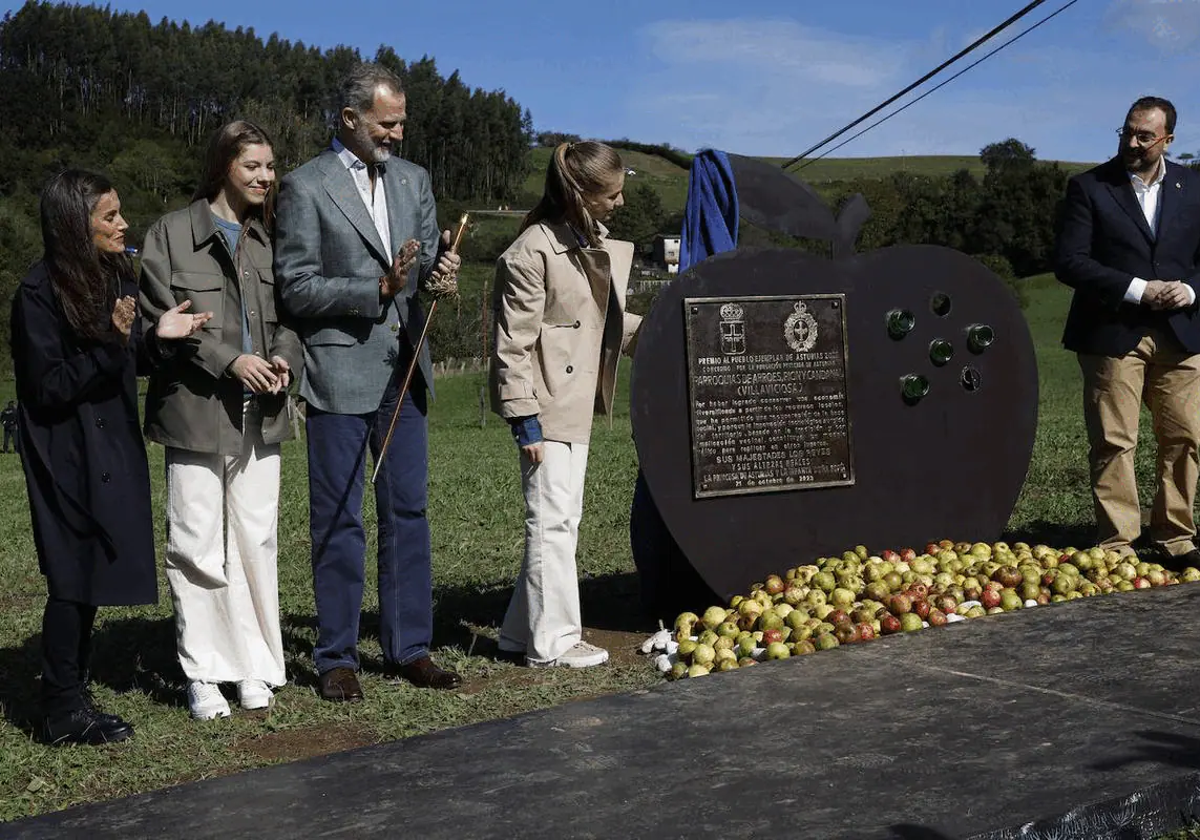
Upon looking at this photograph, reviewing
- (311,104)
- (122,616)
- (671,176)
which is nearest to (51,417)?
(122,616)

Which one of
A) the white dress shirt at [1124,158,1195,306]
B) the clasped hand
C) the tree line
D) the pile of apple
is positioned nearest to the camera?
the pile of apple

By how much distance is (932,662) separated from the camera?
3.96m

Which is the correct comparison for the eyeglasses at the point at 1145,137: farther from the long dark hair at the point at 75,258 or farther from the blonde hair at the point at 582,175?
the long dark hair at the point at 75,258

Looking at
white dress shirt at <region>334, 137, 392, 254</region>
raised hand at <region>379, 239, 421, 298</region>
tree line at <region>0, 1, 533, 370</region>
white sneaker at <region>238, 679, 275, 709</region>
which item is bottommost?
white sneaker at <region>238, 679, 275, 709</region>

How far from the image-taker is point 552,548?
576 centimetres

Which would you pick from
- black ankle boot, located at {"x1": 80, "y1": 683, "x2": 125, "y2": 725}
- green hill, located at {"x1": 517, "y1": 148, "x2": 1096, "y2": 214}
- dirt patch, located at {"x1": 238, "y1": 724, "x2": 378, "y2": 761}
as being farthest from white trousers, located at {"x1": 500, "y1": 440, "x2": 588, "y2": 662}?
green hill, located at {"x1": 517, "y1": 148, "x2": 1096, "y2": 214}

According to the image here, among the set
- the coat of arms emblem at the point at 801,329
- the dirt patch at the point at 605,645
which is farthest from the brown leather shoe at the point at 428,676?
the coat of arms emblem at the point at 801,329

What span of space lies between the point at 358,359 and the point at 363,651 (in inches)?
55.8

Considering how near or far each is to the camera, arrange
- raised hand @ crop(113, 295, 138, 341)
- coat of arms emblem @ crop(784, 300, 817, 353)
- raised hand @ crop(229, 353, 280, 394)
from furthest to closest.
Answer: coat of arms emblem @ crop(784, 300, 817, 353)
raised hand @ crop(229, 353, 280, 394)
raised hand @ crop(113, 295, 138, 341)

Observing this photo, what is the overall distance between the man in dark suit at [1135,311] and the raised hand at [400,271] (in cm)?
358

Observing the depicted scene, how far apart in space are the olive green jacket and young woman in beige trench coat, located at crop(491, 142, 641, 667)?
37.6 inches

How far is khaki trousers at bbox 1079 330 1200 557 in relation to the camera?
7004 millimetres

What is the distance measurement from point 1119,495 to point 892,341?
149cm

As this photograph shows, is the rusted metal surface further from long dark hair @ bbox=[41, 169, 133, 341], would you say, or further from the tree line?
the tree line
